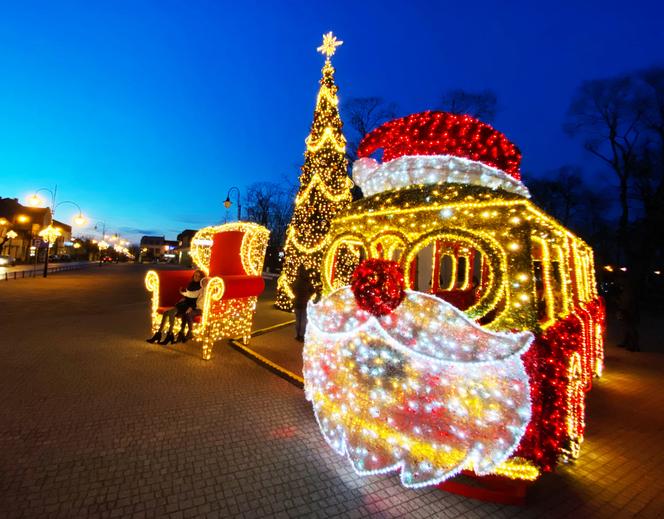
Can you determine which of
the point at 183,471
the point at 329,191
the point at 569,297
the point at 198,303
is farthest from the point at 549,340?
the point at 329,191

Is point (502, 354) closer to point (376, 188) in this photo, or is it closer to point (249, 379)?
point (376, 188)

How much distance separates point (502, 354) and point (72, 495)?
10.5 feet

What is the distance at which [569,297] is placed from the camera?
3.80 meters

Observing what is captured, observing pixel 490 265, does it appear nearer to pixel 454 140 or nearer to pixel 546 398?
pixel 546 398

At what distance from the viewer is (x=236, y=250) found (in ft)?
23.8

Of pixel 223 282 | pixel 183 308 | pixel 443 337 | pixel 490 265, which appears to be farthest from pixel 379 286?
pixel 183 308

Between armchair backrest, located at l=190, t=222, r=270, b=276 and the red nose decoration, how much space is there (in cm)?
473

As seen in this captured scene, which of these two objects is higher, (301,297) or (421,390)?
(301,297)

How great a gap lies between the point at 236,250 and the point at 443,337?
18.0ft

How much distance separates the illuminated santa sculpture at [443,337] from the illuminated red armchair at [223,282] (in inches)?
125

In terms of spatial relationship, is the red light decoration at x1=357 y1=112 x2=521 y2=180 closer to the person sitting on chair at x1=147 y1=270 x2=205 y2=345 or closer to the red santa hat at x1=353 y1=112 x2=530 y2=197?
the red santa hat at x1=353 y1=112 x2=530 y2=197

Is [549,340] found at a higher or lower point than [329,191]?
lower

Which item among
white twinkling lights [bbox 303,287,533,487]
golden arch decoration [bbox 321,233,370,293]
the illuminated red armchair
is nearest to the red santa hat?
golden arch decoration [bbox 321,233,370,293]

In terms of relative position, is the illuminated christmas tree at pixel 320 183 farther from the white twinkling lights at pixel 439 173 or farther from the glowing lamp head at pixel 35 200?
the glowing lamp head at pixel 35 200
